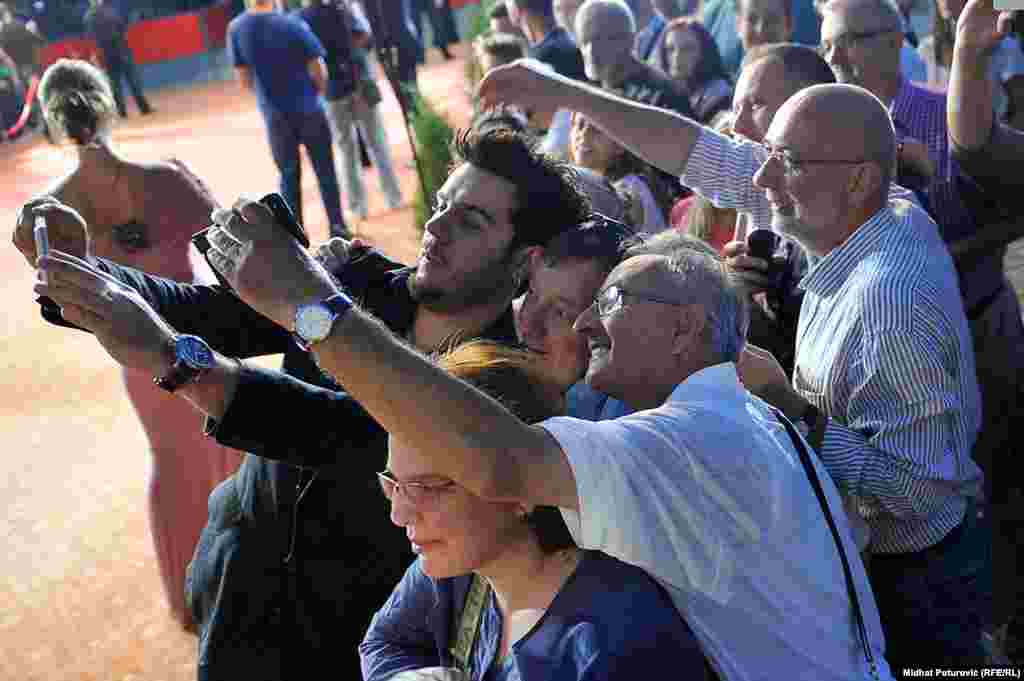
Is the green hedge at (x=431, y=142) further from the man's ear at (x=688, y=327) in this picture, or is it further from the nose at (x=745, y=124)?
the man's ear at (x=688, y=327)

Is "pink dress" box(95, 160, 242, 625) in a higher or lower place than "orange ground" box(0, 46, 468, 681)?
higher

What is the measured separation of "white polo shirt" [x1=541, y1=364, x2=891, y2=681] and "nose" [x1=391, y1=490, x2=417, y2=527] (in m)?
0.26

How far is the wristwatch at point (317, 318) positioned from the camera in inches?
52.0

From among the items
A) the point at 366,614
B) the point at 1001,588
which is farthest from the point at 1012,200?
the point at 366,614

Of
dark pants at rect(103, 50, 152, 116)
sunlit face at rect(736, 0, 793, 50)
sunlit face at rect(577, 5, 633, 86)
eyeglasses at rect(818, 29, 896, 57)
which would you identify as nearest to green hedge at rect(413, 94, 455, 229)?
sunlit face at rect(577, 5, 633, 86)

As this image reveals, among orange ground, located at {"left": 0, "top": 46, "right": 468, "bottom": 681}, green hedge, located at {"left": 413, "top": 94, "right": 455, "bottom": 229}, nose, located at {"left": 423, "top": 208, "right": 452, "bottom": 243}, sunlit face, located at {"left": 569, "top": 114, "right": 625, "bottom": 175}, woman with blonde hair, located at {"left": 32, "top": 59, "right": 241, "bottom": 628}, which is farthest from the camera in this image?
green hedge, located at {"left": 413, "top": 94, "right": 455, "bottom": 229}

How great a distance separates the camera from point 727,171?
3047 mm

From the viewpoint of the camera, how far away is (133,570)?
4.84 metres

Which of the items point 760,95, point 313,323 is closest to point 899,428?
point 313,323

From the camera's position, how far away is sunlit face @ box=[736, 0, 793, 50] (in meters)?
5.15

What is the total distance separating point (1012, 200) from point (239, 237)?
8.33 feet

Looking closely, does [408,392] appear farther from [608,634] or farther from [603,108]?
[603,108]

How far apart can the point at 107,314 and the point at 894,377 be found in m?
1.51

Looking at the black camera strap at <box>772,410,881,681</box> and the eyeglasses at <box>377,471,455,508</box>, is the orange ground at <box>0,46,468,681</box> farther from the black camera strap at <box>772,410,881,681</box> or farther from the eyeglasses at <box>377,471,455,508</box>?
the black camera strap at <box>772,410,881,681</box>
